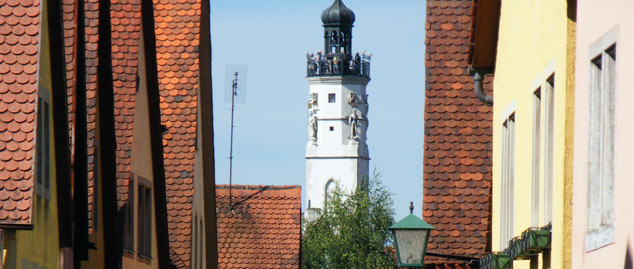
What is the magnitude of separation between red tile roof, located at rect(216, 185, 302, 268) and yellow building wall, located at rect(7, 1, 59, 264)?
18644 millimetres

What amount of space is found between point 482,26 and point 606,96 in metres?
6.08

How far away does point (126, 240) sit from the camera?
20047 millimetres

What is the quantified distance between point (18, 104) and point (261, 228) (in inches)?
903

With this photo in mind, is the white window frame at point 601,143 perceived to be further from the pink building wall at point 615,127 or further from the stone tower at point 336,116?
the stone tower at point 336,116

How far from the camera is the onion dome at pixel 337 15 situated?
14138cm

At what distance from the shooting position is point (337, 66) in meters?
141

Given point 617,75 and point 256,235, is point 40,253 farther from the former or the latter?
point 256,235

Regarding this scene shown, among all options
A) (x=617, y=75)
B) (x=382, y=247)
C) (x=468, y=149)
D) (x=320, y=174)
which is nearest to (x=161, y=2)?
(x=468, y=149)

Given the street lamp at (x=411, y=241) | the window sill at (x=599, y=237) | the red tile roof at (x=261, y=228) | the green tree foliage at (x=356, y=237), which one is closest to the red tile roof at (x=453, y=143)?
the street lamp at (x=411, y=241)

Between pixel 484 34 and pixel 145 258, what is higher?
pixel 484 34

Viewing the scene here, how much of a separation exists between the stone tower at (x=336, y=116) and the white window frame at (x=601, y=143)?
129 meters

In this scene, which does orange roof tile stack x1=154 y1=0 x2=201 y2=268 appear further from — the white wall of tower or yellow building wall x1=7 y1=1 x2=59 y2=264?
the white wall of tower

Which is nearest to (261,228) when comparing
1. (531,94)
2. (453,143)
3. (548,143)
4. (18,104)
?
(453,143)

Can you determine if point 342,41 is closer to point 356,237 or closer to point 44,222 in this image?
point 356,237
